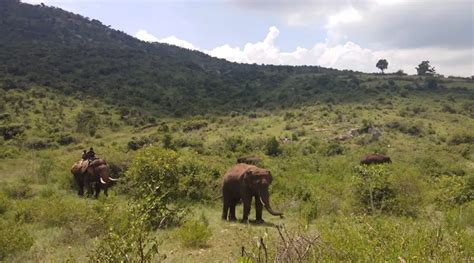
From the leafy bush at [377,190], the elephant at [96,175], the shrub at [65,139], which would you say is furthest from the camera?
the shrub at [65,139]

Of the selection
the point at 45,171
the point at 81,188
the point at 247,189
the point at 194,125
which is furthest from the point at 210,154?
the point at 194,125

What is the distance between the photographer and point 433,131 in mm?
53438

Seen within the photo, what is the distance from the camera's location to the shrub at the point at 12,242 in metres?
11.0

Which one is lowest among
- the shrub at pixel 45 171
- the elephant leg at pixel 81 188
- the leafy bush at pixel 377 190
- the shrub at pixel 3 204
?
the shrub at pixel 45 171

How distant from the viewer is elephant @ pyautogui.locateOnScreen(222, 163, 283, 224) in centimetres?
1595

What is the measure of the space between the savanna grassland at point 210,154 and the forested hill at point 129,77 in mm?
441

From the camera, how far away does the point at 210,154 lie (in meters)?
37.5

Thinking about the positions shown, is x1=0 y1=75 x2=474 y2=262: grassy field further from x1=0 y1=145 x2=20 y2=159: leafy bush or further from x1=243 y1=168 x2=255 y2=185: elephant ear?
x1=243 y1=168 x2=255 y2=185: elephant ear

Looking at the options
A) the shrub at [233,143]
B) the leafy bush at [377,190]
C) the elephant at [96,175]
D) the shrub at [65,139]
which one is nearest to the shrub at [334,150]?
the shrub at [233,143]

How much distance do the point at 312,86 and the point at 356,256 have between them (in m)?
81.9

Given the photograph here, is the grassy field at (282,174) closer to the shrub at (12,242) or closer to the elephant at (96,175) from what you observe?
the shrub at (12,242)

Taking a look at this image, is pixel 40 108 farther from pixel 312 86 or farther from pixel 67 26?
pixel 67 26

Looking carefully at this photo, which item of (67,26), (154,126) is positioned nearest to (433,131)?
(154,126)

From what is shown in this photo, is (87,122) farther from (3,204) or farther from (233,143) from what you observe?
(3,204)
